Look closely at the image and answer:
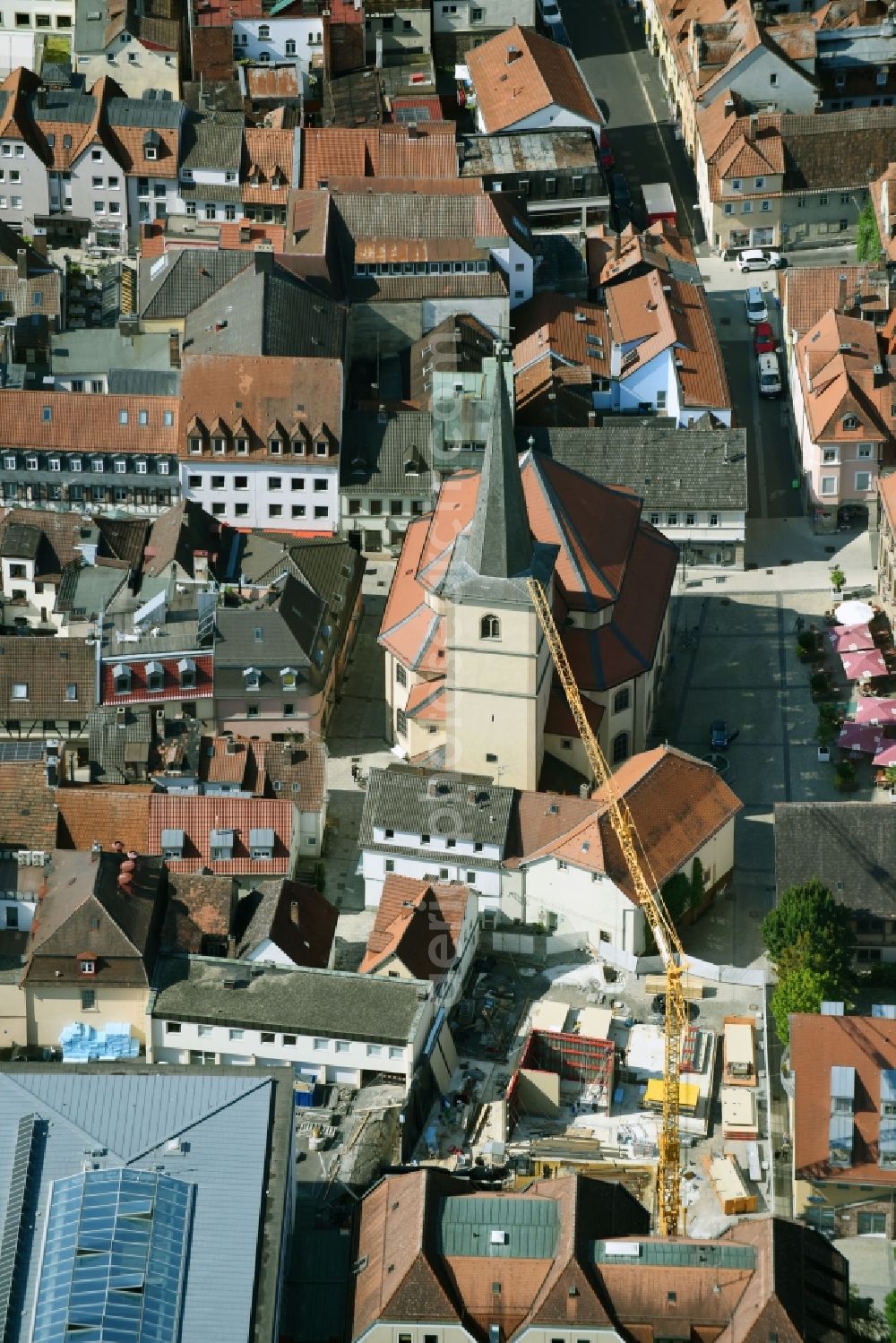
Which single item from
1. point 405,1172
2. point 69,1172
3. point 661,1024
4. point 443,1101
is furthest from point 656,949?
point 69,1172

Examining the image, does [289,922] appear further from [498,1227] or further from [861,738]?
[861,738]

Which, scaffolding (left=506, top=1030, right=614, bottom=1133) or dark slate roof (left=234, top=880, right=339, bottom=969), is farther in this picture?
dark slate roof (left=234, top=880, right=339, bottom=969)

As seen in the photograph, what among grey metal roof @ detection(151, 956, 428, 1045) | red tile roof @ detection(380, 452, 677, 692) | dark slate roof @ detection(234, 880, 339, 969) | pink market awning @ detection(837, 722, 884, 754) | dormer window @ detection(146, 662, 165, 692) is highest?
red tile roof @ detection(380, 452, 677, 692)

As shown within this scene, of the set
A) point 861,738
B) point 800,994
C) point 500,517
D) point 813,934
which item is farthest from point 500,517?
point 800,994

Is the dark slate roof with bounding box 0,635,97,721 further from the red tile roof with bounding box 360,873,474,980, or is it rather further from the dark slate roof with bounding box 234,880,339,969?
the red tile roof with bounding box 360,873,474,980

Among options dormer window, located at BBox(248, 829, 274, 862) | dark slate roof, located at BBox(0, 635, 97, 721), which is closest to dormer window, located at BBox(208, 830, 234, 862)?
dormer window, located at BBox(248, 829, 274, 862)

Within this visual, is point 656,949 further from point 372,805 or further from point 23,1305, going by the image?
point 23,1305
